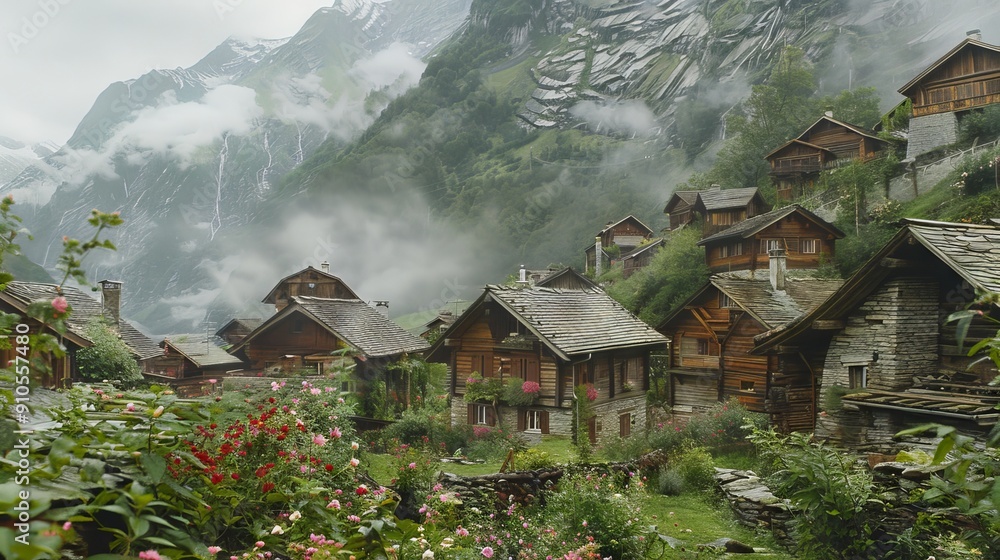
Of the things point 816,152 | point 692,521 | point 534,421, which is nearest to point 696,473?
point 692,521

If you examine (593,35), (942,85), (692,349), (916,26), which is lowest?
(692,349)

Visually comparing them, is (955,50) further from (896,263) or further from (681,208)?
(896,263)

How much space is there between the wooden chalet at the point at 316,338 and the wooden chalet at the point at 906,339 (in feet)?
72.7

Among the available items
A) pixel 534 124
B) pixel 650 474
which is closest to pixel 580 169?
pixel 534 124

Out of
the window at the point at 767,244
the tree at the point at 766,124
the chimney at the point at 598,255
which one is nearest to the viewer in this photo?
the window at the point at 767,244

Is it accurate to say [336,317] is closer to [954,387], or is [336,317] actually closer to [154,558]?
[954,387]

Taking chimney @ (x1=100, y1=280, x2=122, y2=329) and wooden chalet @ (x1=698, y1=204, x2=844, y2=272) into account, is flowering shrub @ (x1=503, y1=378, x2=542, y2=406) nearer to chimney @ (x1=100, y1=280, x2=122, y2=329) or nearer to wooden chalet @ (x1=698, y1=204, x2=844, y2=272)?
chimney @ (x1=100, y1=280, x2=122, y2=329)

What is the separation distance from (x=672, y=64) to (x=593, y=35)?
40870 millimetres

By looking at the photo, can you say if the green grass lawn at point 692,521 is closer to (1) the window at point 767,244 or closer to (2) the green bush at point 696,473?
(2) the green bush at point 696,473

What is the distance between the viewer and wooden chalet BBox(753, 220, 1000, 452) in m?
11.2

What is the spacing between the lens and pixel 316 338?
3431cm

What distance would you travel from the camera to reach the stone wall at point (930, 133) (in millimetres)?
40531

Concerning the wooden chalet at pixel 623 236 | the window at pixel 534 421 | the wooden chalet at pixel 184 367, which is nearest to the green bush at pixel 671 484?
the window at pixel 534 421

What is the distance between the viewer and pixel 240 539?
428cm
